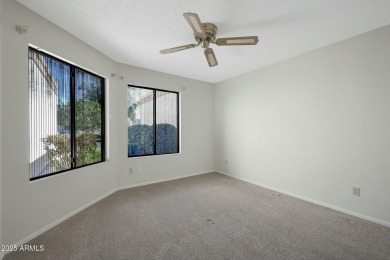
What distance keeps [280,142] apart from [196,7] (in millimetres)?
2826

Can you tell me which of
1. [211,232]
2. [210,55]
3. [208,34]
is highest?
[208,34]

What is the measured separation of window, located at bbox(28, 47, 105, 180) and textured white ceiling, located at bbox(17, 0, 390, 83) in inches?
23.4

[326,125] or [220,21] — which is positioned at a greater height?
[220,21]

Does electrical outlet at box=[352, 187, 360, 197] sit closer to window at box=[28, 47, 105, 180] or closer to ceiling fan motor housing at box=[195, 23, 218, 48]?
ceiling fan motor housing at box=[195, 23, 218, 48]

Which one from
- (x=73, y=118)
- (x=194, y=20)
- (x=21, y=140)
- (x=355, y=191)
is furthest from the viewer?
(x=73, y=118)

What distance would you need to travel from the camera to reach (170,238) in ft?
6.66

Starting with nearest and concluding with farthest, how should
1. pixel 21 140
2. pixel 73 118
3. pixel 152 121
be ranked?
pixel 21 140 < pixel 73 118 < pixel 152 121

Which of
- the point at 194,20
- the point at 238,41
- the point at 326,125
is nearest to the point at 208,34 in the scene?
the point at 238,41

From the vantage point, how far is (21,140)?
1.93m

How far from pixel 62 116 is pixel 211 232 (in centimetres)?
263

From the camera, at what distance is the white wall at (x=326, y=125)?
234 cm

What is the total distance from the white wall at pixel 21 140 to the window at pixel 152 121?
1531 millimetres

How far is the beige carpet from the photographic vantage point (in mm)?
1781

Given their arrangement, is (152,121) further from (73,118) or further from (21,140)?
(21,140)
